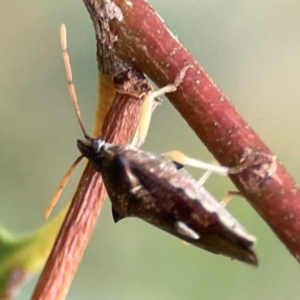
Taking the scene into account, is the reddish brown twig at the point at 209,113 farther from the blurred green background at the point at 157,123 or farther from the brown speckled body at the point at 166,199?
the blurred green background at the point at 157,123

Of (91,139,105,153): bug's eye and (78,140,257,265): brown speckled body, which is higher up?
(91,139,105,153): bug's eye

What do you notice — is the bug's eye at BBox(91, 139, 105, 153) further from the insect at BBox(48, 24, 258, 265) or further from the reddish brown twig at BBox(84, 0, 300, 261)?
the reddish brown twig at BBox(84, 0, 300, 261)

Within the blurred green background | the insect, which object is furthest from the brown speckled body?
the blurred green background

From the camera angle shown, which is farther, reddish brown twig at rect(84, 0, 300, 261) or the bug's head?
the bug's head

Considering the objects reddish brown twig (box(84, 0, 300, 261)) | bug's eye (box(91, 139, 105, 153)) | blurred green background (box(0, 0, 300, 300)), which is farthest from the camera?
blurred green background (box(0, 0, 300, 300))

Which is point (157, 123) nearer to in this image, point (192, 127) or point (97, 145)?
point (97, 145)

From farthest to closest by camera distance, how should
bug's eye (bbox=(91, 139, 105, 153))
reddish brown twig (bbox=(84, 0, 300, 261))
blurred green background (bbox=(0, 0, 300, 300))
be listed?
blurred green background (bbox=(0, 0, 300, 300)) < bug's eye (bbox=(91, 139, 105, 153)) < reddish brown twig (bbox=(84, 0, 300, 261))

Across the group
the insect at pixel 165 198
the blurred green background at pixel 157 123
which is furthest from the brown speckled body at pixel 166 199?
the blurred green background at pixel 157 123

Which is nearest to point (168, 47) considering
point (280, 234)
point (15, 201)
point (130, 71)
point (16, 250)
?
point (130, 71)
